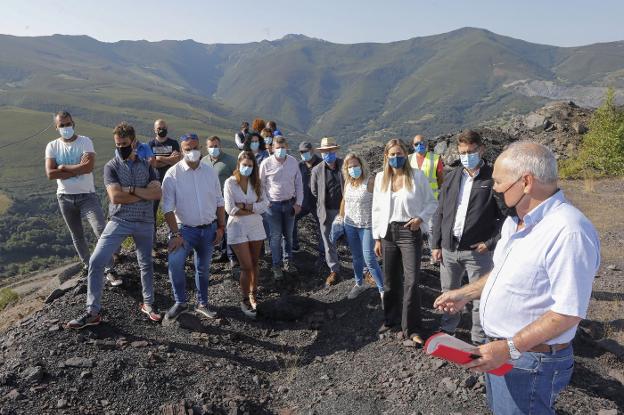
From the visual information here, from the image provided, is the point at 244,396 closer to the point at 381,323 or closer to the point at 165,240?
the point at 381,323

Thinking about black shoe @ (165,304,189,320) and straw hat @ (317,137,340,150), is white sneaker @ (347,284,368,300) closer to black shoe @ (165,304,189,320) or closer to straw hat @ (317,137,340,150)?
straw hat @ (317,137,340,150)

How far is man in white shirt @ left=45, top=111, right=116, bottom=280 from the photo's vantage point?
594cm

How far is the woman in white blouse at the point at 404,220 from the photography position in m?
5.05

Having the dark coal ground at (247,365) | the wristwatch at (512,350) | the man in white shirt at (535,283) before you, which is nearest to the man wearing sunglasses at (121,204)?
the dark coal ground at (247,365)

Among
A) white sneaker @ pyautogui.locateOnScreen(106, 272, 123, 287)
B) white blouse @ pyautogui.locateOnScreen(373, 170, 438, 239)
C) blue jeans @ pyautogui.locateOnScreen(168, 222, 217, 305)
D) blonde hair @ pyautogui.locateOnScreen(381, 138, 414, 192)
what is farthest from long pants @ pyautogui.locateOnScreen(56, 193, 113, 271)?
blonde hair @ pyautogui.locateOnScreen(381, 138, 414, 192)

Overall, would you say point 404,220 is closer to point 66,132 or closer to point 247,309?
point 247,309

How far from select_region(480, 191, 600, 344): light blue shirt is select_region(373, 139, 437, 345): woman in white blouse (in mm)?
2377

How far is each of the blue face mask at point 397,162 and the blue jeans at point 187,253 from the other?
245 centimetres

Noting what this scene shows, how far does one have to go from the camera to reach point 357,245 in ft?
21.2

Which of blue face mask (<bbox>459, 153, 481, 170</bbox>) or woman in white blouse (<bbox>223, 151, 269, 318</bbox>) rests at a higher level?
blue face mask (<bbox>459, 153, 481, 170</bbox>)

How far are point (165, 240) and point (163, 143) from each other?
2339 mm

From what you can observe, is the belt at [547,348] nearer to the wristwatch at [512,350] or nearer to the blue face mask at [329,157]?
the wristwatch at [512,350]

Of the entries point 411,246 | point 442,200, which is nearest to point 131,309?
point 411,246

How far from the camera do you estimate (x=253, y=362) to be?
551 centimetres
